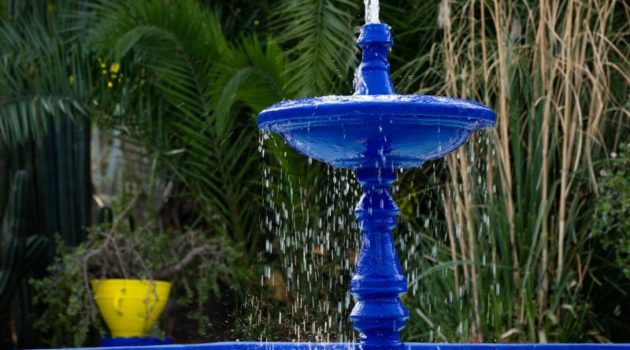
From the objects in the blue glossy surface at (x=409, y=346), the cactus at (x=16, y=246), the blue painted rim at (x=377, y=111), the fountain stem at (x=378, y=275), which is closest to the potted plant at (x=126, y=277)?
the cactus at (x=16, y=246)

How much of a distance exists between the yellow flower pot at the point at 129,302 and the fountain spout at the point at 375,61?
2.81 metres

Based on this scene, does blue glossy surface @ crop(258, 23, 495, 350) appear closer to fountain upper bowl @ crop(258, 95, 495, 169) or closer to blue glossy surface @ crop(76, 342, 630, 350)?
fountain upper bowl @ crop(258, 95, 495, 169)

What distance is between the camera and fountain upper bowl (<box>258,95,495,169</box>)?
10.9ft

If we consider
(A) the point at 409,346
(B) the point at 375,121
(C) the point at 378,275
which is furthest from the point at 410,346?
(B) the point at 375,121

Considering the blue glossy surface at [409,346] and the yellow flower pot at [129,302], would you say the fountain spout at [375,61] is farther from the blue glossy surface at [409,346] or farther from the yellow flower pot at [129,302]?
the yellow flower pot at [129,302]

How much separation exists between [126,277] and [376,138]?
10.7 feet

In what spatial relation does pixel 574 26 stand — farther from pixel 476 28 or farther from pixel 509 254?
pixel 509 254

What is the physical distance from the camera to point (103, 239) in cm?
671

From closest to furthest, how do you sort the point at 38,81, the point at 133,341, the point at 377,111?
the point at 377,111
the point at 133,341
the point at 38,81

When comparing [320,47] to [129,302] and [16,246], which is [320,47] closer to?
[129,302]

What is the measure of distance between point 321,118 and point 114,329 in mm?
3339

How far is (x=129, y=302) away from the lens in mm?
6336

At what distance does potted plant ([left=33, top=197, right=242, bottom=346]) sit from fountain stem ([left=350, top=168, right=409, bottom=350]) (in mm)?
2685

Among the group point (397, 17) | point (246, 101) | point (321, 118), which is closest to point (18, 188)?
point (246, 101)
